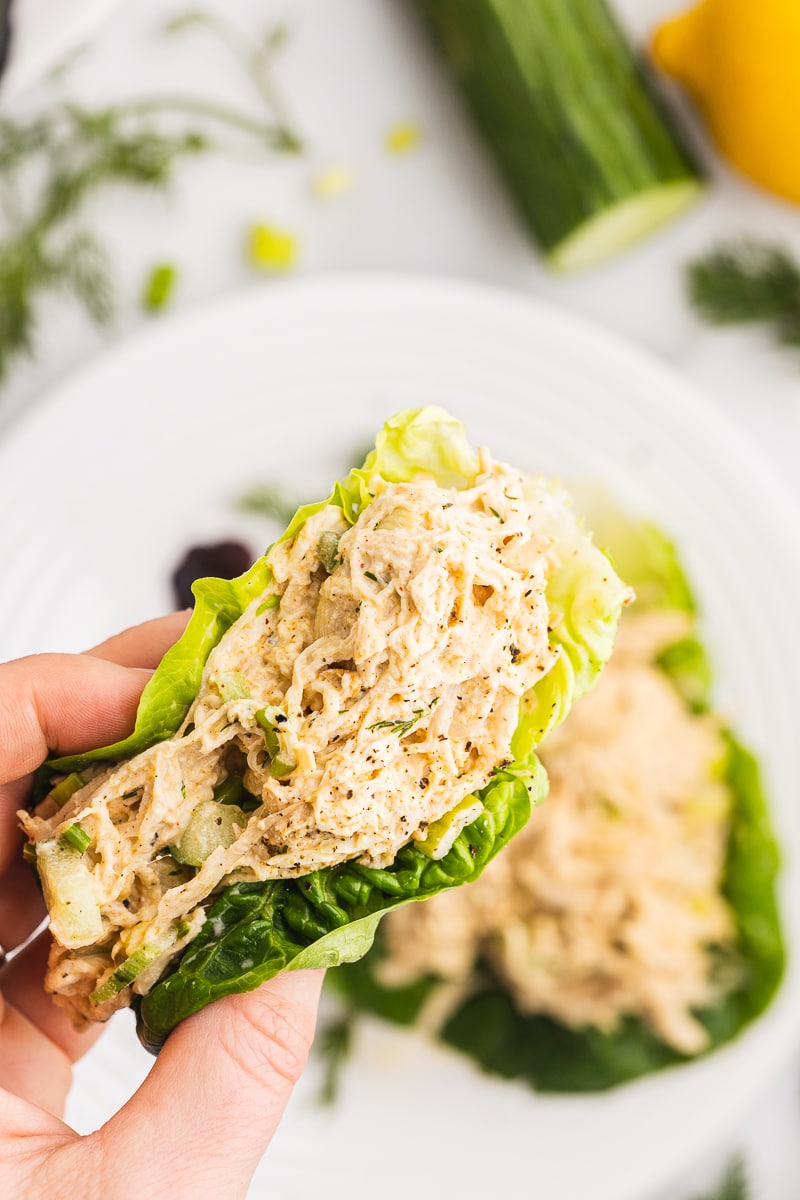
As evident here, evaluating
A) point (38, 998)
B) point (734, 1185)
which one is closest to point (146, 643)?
point (38, 998)

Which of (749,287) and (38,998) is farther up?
(38,998)

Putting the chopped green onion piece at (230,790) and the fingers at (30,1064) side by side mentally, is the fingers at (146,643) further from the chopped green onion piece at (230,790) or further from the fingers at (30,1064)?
the fingers at (30,1064)

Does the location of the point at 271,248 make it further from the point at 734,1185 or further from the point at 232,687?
the point at 734,1185

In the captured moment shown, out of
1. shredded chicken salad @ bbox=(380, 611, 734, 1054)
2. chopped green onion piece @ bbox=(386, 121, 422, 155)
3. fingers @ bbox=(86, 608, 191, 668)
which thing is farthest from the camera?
chopped green onion piece @ bbox=(386, 121, 422, 155)

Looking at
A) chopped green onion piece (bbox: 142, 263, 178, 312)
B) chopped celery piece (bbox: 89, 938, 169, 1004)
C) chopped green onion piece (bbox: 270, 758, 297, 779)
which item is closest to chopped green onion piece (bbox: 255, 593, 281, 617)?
chopped green onion piece (bbox: 270, 758, 297, 779)

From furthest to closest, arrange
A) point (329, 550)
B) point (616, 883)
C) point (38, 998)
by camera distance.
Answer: point (616, 883) < point (38, 998) < point (329, 550)

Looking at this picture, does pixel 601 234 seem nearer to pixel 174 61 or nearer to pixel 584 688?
pixel 174 61

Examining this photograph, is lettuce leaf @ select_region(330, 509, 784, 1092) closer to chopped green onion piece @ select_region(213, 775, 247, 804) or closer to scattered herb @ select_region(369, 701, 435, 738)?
chopped green onion piece @ select_region(213, 775, 247, 804)

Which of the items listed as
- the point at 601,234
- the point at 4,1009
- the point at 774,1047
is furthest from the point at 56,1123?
the point at 601,234

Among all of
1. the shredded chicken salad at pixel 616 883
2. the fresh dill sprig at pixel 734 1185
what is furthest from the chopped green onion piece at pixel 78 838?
the fresh dill sprig at pixel 734 1185
